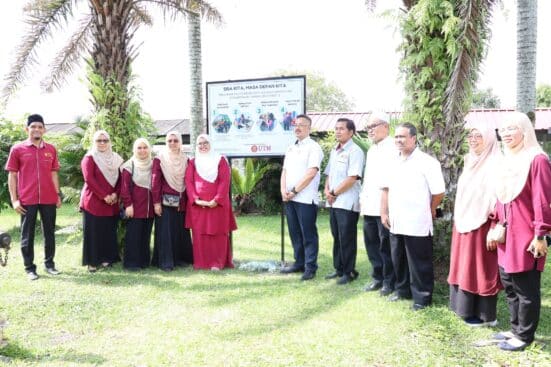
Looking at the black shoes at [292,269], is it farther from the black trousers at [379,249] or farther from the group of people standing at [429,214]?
the black trousers at [379,249]

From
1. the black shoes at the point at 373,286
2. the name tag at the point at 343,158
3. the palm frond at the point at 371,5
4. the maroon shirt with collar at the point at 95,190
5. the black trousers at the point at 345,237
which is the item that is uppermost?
the palm frond at the point at 371,5

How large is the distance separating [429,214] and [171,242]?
3.58 meters

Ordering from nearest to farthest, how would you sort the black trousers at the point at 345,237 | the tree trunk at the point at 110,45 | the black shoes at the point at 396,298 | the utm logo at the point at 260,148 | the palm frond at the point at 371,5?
the black shoes at the point at 396,298 < the black trousers at the point at 345,237 < the utm logo at the point at 260,148 < the tree trunk at the point at 110,45 < the palm frond at the point at 371,5

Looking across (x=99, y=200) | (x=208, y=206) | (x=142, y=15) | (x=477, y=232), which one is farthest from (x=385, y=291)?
(x=142, y=15)

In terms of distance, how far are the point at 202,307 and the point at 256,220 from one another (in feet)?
20.7

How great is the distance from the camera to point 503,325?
170 inches

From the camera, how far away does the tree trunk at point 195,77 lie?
432 inches

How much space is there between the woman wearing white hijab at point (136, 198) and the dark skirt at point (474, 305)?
400 centimetres

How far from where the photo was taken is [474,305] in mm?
4344

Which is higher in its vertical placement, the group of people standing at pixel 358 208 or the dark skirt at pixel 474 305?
the group of people standing at pixel 358 208

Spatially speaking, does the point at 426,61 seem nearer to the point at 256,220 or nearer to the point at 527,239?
the point at 527,239

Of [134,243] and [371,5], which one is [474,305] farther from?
[371,5]

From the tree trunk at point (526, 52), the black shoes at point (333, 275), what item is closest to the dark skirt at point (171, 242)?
the black shoes at point (333, 275)

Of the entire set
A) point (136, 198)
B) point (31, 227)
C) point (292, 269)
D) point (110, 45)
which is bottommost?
point (292, 269)
